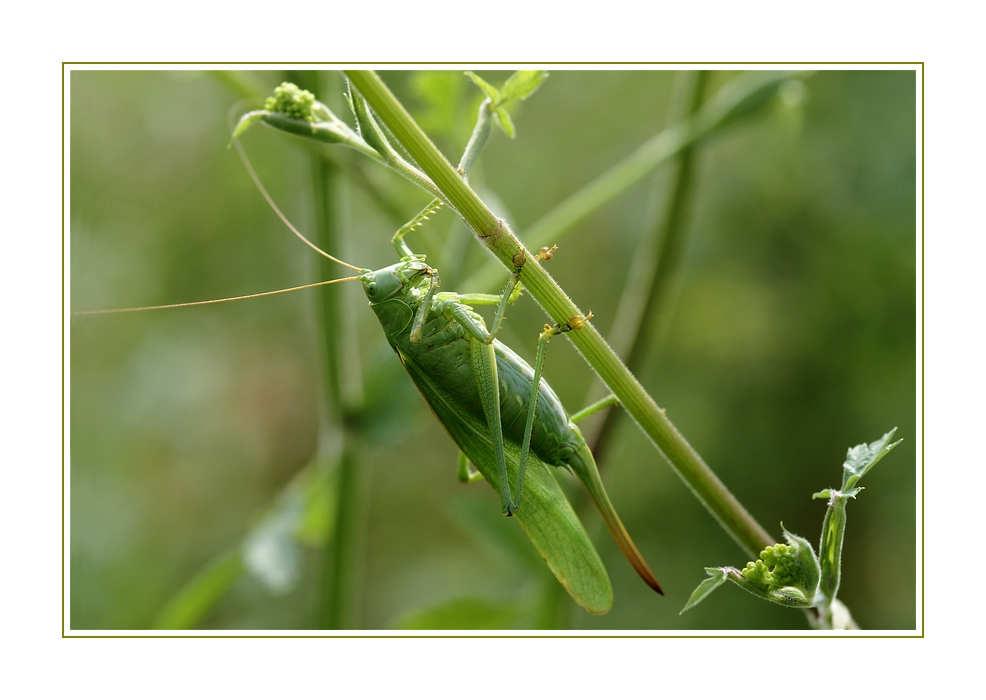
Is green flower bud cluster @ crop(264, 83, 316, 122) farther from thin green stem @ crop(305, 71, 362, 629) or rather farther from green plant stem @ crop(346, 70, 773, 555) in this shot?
thin green stem @ crop(305, 71, 362, 629)

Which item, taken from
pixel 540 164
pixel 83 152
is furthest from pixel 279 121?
pixel 540 164

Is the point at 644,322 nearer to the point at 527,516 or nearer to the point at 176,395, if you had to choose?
the point at 527,516

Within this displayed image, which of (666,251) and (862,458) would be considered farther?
(666,251)

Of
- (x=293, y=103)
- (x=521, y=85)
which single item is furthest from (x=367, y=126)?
(x=521, y=85)

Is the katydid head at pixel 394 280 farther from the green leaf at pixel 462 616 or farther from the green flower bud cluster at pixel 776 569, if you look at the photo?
the green leaf at pixel 462 616

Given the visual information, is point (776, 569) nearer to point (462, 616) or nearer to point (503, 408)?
point (503, 408)
